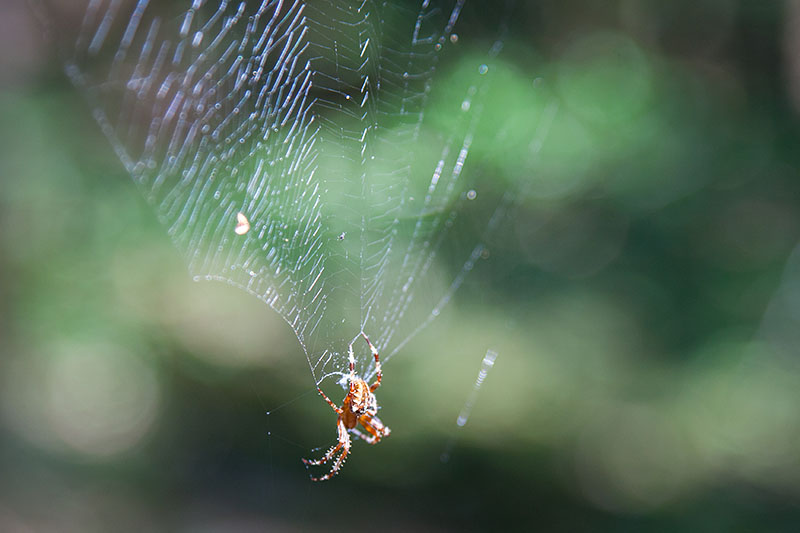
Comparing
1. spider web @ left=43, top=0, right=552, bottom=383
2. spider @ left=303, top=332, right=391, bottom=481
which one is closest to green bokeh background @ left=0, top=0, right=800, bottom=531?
spider web @ left=43, top=0, right=552, bottom=383

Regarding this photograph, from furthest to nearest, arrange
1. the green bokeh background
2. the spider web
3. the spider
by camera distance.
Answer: the green bokeh background
the spider
the spider web

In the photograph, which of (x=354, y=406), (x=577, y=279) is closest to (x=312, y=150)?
(x=354, y=406)

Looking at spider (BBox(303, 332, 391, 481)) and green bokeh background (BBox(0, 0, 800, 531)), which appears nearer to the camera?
spider (BBox(303, 332, 391, 481))

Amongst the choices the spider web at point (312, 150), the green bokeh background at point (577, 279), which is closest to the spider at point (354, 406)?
the spider web at point (312, 150)

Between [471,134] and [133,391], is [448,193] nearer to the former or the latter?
[471,134]

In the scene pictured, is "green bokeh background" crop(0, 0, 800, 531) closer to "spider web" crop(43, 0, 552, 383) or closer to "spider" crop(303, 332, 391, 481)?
"spider web" crop(43, 0, 552, 383)

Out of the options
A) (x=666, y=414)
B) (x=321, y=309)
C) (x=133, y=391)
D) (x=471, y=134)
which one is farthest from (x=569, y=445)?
(x=133, y=391)

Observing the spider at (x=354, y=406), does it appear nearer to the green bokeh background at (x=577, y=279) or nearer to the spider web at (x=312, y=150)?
the spider web at (x=312, y=150)
